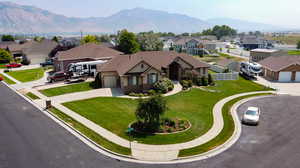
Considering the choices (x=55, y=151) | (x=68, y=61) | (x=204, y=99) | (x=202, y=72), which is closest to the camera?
(x=55, y=151)

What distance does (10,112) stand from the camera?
2709 centimetres

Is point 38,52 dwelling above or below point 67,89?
above

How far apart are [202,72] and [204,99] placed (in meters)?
11.7

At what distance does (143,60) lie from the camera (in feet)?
116

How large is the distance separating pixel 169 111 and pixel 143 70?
10400 millimetres

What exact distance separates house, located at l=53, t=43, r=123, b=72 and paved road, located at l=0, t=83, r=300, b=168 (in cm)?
2287

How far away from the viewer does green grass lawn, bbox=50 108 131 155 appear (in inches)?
734

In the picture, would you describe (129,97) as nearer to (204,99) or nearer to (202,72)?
(204,99)

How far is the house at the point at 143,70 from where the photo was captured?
3519cm

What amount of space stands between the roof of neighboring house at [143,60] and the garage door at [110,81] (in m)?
1.35

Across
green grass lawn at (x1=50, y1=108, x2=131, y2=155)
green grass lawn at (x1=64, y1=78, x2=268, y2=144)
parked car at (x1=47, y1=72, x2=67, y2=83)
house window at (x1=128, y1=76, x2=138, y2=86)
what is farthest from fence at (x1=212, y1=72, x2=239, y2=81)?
green grass lawn at (x1=50, y1=108, x2=131, y2=155)

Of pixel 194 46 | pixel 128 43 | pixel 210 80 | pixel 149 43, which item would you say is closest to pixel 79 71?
pixel 210 80

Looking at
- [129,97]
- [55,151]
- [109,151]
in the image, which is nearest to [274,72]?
[129,97]

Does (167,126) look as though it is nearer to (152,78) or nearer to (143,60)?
(152,78)
